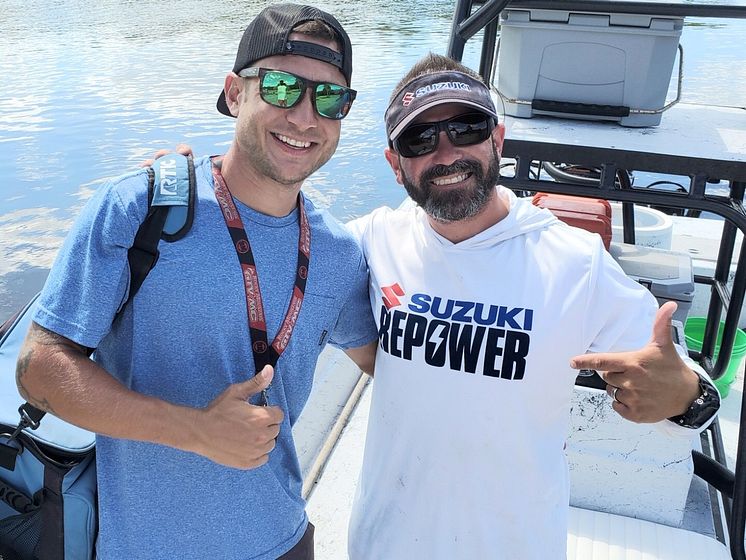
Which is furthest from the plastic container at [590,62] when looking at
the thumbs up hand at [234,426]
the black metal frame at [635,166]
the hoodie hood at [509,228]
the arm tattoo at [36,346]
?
the arm tattoo at [36,346]

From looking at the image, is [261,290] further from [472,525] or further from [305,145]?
[472,525]

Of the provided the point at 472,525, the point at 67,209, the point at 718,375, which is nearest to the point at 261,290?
the point at 472,525

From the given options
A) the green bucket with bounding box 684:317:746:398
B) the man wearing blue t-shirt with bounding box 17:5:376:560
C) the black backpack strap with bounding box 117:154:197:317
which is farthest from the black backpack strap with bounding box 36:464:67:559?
the green bucket with bounding box 684:317:746:398

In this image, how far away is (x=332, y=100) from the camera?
4.89 ft

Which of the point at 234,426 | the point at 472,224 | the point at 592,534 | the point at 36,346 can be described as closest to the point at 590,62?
the point at 472,224

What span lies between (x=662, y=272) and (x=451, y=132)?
182cm

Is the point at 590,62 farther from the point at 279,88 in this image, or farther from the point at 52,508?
the point at 52,508

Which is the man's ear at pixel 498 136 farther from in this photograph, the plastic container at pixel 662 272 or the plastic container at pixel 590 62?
the plastic container at pixel 662 272

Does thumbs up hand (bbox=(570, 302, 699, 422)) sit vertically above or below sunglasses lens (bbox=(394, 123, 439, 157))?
below

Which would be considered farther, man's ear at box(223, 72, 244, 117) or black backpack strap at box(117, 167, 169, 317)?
man's ear at box(223, 72, 244, 117)

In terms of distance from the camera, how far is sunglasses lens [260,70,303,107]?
1.42 meters

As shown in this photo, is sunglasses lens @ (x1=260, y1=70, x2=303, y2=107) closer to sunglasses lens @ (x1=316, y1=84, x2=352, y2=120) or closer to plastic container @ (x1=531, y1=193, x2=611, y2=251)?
sunglasses lens @ (x1=316, y1=84, x2=352, y2=120)

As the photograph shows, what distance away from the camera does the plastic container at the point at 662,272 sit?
9.19ft

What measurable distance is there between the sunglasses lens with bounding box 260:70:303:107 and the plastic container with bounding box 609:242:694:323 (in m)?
1.97
